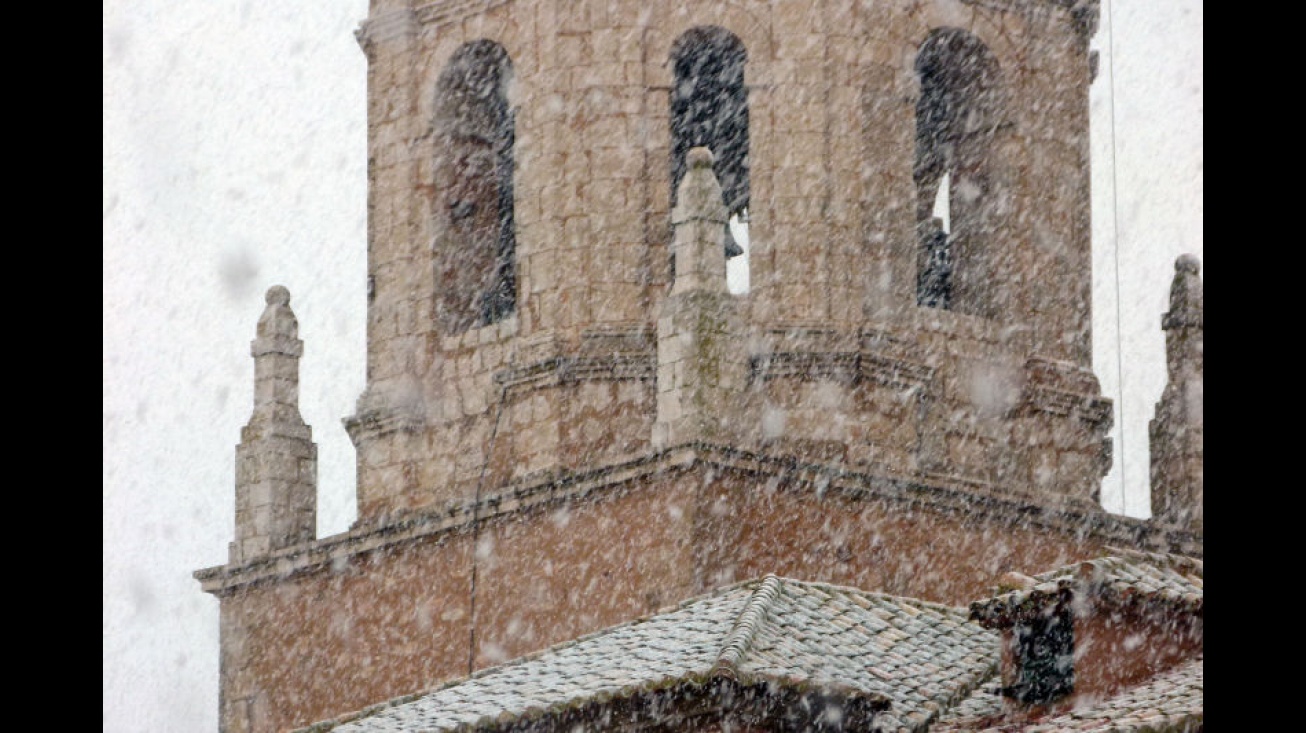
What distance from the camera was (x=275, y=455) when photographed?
68.8 feet

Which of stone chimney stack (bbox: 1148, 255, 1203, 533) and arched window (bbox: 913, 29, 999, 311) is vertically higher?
arched window (bbox: 913, 29, 999, 311)

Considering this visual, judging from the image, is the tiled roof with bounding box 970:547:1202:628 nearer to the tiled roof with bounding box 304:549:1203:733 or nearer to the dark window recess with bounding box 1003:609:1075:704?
the tiled roof with bounding box 304:549:1203:733

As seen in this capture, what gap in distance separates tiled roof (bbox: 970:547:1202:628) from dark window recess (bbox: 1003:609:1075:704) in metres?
0.11

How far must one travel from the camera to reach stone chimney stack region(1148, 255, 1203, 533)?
2041cm

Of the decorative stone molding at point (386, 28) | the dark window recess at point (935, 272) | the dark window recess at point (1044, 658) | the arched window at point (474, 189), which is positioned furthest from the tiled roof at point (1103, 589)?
the decorative stone molding at point (386, 28)

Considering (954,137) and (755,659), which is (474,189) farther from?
(755,659)

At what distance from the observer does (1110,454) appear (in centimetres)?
2044

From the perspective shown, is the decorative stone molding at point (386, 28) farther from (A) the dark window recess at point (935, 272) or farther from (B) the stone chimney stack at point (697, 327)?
(A) the dark window recess at point (935, 272)

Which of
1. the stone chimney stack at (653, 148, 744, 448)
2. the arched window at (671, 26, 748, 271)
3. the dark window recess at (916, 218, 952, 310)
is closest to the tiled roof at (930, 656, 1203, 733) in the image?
the stone chimney stack at (653, 148, 744, 448)

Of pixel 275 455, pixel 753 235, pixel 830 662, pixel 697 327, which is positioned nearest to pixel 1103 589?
pixel 830 662

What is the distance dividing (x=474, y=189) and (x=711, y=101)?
196 cm
